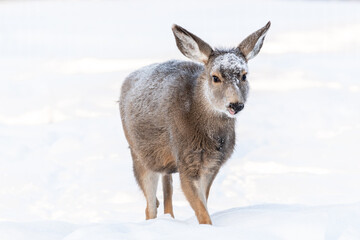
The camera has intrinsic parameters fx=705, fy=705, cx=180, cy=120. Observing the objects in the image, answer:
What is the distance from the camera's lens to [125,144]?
396 inches

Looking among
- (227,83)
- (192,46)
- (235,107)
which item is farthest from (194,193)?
(192,46)

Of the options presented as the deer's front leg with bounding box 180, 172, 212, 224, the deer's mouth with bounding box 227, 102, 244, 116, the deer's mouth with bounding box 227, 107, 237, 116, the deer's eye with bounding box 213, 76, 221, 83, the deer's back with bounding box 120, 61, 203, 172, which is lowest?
the deer's front leg with bounding box 180, 172, 212, 224

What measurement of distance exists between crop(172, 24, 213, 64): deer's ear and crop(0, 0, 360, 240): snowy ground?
4.58 ft

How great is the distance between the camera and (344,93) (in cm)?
1279

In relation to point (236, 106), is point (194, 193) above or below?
below

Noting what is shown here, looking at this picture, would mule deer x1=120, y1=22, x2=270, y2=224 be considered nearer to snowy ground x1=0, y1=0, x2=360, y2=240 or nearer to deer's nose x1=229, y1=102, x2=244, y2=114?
deer's nose x1=229, y1=102, x2=244, y2=114

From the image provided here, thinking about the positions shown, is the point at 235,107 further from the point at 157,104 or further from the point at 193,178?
the point at 157,104

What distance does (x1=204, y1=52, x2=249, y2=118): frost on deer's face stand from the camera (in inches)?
229

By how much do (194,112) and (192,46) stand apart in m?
0.58

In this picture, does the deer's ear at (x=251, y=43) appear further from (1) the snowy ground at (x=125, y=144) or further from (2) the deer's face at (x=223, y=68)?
(1) the snowy ground at (x=125, y=144)

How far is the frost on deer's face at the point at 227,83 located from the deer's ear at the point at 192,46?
137 mm

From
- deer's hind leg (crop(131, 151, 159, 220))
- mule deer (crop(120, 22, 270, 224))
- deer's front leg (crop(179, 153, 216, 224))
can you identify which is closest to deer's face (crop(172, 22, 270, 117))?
mule deer (crop(120, 22, 270, 224))

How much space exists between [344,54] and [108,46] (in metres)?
5.65

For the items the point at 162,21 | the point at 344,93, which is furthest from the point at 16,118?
the point at 162,21
